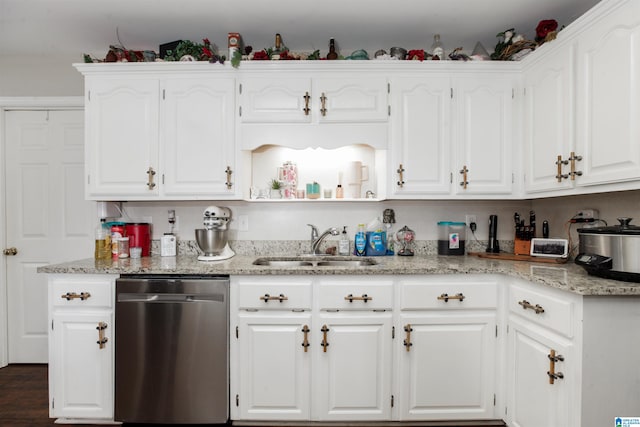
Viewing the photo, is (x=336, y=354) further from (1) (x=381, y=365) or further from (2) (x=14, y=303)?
(2) (x=14, y=303)

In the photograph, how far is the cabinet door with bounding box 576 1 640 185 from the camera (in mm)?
1516

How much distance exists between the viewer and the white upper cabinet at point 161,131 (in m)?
2.37

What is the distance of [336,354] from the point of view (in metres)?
1.98

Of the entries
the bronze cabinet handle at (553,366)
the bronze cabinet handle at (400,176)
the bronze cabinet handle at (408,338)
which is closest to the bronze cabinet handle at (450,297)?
the bronze cabinet handle at (408,338)

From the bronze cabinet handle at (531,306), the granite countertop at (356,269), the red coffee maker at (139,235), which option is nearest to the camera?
the bronze cabinet handle at (531,306)

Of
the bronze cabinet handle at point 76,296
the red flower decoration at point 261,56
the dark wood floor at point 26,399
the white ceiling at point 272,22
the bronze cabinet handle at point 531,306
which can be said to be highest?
the white ceiling at point 272,22

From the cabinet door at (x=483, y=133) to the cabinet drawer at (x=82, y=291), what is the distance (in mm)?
2361

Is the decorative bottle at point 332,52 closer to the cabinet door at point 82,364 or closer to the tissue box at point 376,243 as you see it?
the tissue box at point 376,243

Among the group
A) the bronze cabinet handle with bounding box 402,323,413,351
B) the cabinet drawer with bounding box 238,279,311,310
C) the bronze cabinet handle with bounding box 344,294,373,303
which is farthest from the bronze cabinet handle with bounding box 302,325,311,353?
the bronze cabinet handle with bounding box 402,323,413,351

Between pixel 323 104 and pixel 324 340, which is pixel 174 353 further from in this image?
pixel 323 104

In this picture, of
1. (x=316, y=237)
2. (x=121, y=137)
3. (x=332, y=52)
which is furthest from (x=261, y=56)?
(x=316, y=237)

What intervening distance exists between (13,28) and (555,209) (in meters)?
4.22

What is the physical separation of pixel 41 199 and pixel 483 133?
359 cm

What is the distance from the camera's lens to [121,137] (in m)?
2.39
